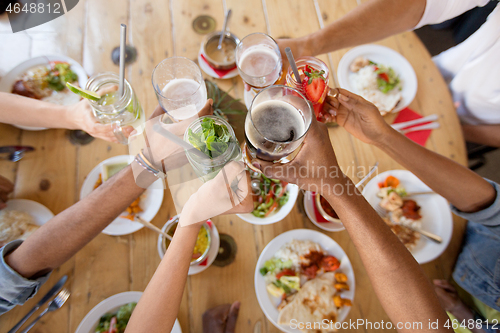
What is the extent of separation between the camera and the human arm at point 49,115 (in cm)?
163

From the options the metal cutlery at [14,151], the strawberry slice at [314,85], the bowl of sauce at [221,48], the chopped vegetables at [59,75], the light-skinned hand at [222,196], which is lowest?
the light-skinned hand at [222,196]

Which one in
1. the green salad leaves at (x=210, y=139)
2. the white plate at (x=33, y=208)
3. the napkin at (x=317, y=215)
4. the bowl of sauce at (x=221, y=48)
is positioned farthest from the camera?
the bowl of sauce at (x=221, y=48)

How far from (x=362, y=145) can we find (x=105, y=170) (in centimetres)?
168

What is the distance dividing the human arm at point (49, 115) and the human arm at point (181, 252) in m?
0.72

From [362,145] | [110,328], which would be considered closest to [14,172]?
[110,328]

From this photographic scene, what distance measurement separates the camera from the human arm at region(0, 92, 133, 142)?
163cm

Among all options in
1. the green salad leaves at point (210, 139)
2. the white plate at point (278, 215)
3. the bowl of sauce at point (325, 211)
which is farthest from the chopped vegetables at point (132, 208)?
the bowl of sauce at point (325, 211)

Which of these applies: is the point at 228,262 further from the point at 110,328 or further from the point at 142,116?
the point at 142,116

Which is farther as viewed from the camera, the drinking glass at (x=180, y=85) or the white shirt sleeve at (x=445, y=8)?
the white shirt sleeve at (x=445, y=8)

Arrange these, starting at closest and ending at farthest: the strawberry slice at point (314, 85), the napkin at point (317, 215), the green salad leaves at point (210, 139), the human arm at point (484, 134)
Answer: the green salad leaves at point (210, 139) < the strawberry slice at point (314, 85) < the napkin at point (317, 215) < the human arm at point (484, 134)

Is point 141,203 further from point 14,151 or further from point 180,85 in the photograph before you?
point 14,151

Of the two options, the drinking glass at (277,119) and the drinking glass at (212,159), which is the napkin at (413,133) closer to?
the drinking glass at (277,119)

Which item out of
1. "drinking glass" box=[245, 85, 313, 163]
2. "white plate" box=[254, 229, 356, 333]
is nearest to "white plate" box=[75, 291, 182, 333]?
"white plate" box=[254, 229, 356, 333]

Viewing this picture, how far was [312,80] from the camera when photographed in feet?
4.59
